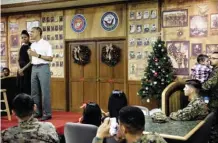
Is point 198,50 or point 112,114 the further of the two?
point 198,50

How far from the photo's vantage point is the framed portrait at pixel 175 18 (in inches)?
235

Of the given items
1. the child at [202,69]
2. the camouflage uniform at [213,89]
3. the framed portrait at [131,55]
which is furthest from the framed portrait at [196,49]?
the camouflage uniform at [213,89]

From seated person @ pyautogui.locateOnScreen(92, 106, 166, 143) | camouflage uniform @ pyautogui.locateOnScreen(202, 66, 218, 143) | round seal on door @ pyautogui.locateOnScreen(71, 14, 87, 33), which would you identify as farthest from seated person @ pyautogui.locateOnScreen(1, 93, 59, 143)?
round seal on door @ pyautogui.locateOnScreen(71, 14, 87, 33)

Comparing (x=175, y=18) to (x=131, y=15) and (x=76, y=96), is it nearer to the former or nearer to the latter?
(x=131, y=15)

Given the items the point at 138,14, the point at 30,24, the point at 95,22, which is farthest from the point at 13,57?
the point at 138,14

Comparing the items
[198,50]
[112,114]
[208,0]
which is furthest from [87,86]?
[112,114]

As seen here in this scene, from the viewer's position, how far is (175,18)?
6.05m

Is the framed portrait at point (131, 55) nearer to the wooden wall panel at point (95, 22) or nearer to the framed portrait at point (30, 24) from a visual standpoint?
the wooden wall panel at point (95, 22)

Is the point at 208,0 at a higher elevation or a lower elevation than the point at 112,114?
higher

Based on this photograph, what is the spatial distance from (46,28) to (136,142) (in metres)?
6.14

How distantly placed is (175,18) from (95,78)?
7.72 feet

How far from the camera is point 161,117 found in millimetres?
3299

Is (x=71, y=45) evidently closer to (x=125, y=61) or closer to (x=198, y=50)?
(x=125, y=61)

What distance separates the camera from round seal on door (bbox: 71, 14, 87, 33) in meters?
7.12
